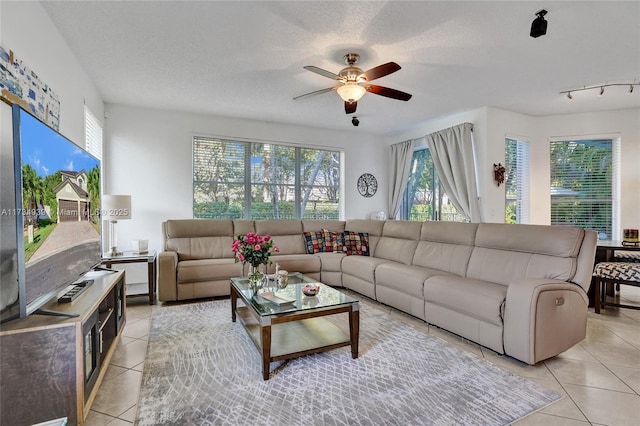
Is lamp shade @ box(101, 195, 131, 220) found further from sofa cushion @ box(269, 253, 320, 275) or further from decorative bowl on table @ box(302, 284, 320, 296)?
decorative bowl on table @ box(302, 284, 320, 296)

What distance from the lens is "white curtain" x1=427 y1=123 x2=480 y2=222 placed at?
4.62 metres

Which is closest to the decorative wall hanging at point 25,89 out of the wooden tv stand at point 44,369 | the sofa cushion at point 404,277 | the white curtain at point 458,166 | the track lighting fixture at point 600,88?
the wooden tv stand at point 44,369

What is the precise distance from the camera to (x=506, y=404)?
1747 millimetres

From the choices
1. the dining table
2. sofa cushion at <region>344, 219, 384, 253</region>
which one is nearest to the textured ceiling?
sofa cushion at <region>344, 219, 384, 253</region>

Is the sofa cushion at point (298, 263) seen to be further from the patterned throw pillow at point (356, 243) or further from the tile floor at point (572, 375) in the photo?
the tile floor at point (572, 375)

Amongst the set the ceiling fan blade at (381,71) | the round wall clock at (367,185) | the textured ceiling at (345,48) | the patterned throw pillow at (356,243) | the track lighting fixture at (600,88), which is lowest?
the patterned throw pillow at (356,243)

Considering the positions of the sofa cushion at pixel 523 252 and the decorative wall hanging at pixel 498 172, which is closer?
the sofa cushion at pixel 523 252

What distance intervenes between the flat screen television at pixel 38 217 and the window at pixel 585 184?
6119 mm

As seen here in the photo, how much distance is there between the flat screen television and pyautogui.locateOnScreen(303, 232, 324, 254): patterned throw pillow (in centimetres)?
→ 299

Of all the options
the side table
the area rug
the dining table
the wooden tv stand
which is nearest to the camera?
the wooden tv stand

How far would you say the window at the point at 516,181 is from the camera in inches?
188

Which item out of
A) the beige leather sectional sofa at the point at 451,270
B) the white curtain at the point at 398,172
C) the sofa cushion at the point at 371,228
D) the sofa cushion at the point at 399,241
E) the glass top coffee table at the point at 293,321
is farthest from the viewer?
the white curtain at the point at 398,172

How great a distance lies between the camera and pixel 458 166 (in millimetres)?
4770

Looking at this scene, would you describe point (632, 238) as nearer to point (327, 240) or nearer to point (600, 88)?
point (600, 88)
